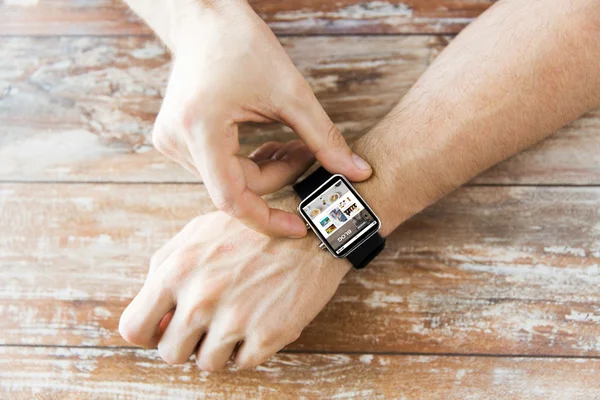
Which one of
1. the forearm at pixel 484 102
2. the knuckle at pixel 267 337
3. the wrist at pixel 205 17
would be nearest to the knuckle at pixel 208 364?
the knuckle at pixel 267 337

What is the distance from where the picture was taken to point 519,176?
1.08m

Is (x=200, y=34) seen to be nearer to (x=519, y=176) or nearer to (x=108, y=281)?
(x=108, y=281)

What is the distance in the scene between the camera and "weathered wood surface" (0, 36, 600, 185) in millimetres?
1115

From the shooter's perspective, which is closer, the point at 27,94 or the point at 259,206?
the point at 259,206

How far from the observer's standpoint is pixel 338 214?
0.93 m

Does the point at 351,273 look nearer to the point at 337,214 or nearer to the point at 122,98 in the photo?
the point at 337,214

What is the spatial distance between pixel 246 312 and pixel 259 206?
0.22m

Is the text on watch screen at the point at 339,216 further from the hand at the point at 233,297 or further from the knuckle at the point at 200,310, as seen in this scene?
the knuckle at the point at 200,310

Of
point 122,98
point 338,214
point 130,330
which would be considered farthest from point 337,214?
point 122,98

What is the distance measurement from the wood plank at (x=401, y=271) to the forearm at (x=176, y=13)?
0.34 metres

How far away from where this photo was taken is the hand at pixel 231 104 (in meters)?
0.82

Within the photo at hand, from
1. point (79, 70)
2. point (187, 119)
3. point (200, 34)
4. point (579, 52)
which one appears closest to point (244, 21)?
point (200, 34)

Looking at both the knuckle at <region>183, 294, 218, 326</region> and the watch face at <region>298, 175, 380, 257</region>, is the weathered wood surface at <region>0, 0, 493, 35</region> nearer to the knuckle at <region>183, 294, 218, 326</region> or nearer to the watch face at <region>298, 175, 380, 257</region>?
the watch face at <region>298, 175, 380, 257</region>

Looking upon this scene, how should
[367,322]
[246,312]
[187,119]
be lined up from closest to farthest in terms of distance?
1. [187,119]
2. [246,312]
3. [367,322]
